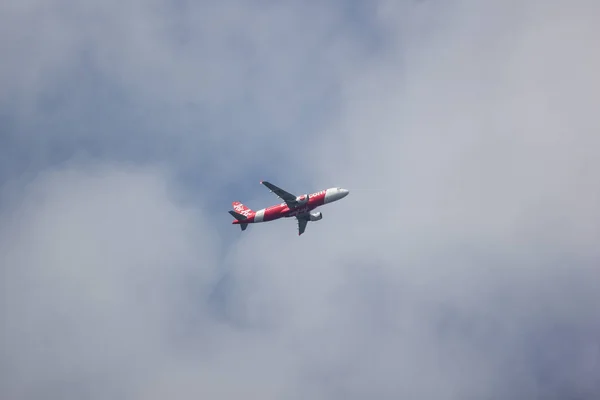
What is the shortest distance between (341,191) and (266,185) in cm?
2125

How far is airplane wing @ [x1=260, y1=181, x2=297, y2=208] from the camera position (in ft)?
622

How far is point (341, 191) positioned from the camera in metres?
193

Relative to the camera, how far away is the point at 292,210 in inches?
7790

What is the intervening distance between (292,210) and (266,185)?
1303 centimetres

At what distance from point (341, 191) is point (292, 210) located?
51.4 ft

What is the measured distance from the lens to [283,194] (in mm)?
192375

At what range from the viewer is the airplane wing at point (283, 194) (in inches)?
7466

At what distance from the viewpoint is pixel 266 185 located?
18950 cm
